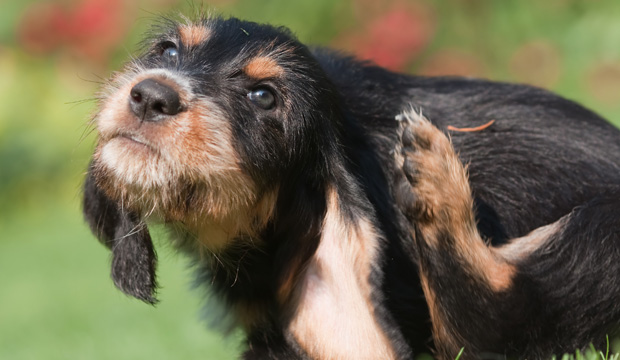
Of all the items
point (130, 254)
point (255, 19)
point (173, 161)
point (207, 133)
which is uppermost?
point (255, 19)

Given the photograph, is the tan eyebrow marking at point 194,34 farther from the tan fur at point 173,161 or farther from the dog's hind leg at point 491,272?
the dog's hind leg at point 491,272

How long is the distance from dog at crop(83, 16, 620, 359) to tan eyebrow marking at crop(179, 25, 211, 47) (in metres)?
0.01

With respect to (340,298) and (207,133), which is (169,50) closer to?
(207,133)

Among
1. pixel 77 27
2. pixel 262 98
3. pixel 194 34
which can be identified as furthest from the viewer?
pixel 77 27

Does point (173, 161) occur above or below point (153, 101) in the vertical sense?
below

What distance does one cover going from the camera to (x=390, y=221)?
471 cm

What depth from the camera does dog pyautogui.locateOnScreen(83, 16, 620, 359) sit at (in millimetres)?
4250

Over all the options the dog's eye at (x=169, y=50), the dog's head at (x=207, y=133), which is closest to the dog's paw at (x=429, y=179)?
the dog's head at (x=207, y=133)

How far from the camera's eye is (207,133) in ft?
13.6

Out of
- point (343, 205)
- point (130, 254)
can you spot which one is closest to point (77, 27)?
point (130, 254)

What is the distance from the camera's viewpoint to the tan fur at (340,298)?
4.36 metres

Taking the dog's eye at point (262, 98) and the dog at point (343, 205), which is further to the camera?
the dog's eye at point (262, 98)

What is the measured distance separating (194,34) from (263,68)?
445 millimetres

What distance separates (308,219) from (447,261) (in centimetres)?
73
